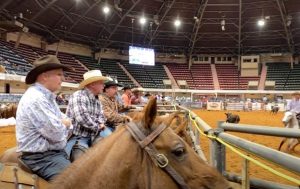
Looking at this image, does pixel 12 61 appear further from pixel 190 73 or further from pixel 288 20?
pixel 288 20

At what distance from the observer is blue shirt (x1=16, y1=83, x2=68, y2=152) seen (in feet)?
9.46

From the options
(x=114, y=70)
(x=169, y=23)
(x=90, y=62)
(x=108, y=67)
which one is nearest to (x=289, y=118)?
(x=169, y=23)

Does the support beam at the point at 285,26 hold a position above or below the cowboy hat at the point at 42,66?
above

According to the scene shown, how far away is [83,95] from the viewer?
15.6ft

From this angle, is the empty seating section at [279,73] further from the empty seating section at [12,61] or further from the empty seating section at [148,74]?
the empty seating section at [12,61]

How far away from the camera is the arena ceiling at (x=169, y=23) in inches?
1216

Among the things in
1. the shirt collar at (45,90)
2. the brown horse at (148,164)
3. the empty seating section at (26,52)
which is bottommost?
the brown horse at (148,164)

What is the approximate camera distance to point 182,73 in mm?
47594

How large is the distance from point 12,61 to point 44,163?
25.1 metres

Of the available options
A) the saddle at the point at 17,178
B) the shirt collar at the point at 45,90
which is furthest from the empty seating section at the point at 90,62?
the shirt collar at the point at 45,90

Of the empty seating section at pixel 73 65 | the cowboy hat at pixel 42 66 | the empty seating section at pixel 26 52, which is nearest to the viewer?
the cowboy hat at pixel 42 66

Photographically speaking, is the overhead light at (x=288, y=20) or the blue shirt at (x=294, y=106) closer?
the blue shirt at (x=294, y=106)

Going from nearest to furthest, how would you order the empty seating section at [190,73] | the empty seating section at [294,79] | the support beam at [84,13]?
the support beam at [84,13] → the empty seating section at [190,73] → the empty seating section at [294,79]

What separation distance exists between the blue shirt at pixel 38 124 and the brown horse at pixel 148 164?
39.5 inches
